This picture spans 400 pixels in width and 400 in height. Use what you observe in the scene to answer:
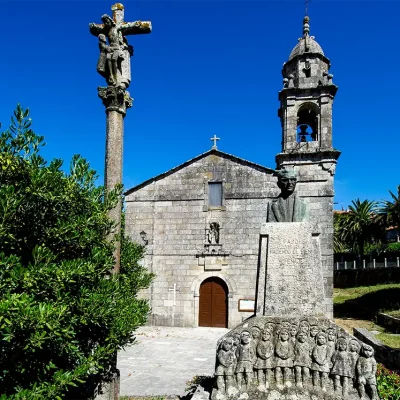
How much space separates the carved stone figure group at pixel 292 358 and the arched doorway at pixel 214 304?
11204 mm

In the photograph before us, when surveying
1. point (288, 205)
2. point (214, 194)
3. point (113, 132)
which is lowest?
point (288, 205)

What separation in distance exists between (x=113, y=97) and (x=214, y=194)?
10.5 meters

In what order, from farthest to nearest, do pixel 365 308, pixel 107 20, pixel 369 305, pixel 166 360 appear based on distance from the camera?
pixel 369 305 < pixel 365 308 < pixel 166 360 < pixel 107 20

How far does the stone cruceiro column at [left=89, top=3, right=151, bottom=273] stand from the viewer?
6.89 meters

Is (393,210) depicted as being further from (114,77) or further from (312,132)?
(114,77)

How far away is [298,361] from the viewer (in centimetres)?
528

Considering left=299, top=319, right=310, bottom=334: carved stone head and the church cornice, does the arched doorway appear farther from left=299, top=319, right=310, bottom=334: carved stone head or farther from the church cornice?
left=299, top=319, right=310, bottom=334: carved stone head

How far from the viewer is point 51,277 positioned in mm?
4152

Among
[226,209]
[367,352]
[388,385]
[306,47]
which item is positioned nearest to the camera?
[367,352]

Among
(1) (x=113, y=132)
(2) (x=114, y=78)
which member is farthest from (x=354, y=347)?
(2) (x=114, y=78)

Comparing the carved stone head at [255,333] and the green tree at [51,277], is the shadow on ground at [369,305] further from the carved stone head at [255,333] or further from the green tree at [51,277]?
the green tree at [51,277]

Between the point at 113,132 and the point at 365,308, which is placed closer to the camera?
the point at 113,132

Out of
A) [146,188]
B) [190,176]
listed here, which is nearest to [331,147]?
[190,176]

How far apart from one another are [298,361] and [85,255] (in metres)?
3.25
